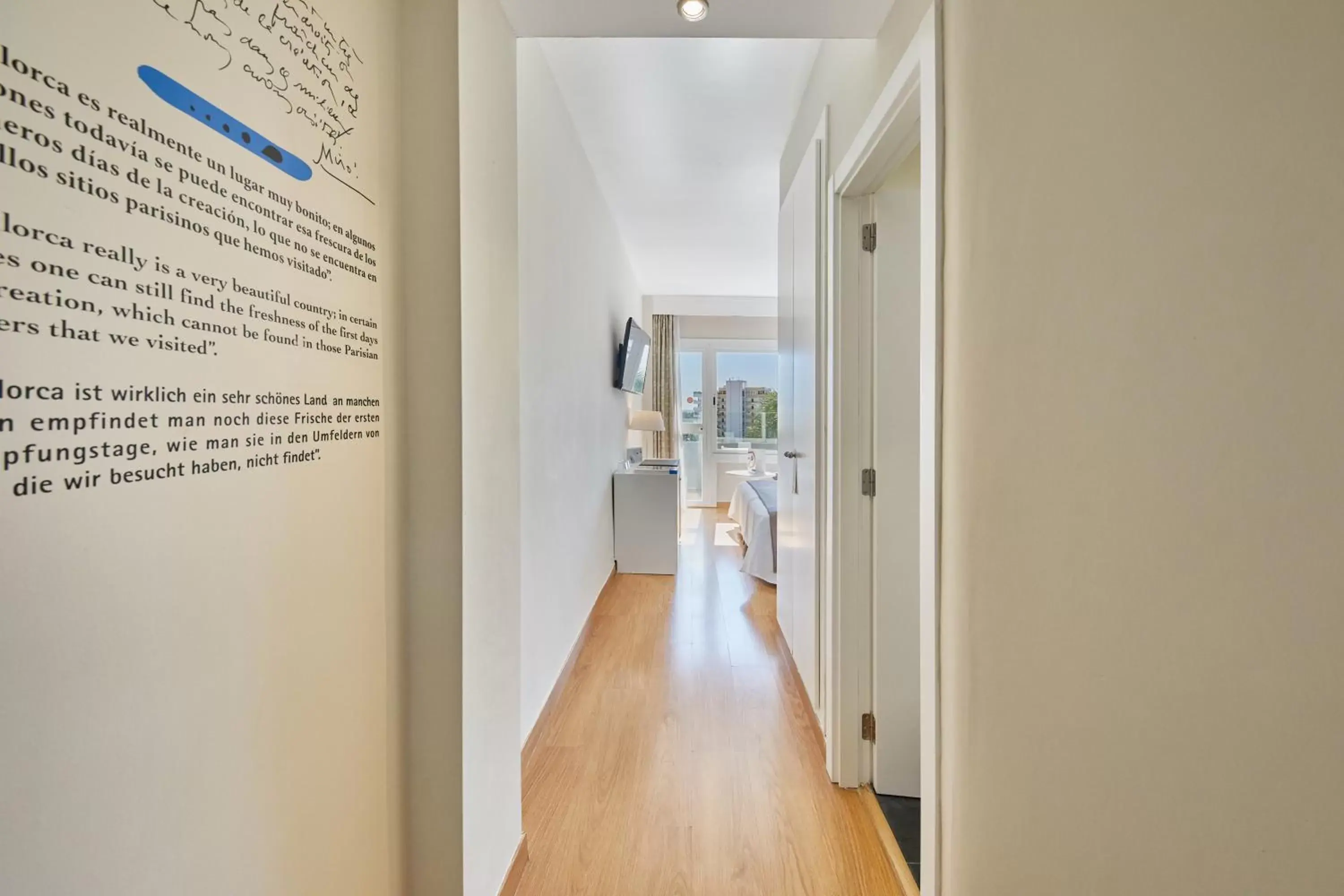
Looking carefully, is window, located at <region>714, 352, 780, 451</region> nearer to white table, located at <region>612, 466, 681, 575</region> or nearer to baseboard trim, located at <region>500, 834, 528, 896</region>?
white table, located at <region>612, 466, 681, 575</region>

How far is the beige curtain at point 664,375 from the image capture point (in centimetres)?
688

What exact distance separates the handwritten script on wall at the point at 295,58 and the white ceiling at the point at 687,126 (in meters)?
1.51

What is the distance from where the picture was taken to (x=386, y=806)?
3.47 feet

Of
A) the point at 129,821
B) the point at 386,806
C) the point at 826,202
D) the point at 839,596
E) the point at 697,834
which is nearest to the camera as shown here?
the point at 129,821

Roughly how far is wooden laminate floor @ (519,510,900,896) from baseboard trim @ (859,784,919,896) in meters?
0.02

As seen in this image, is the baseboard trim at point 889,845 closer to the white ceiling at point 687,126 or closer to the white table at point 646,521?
the white table at point 646,521

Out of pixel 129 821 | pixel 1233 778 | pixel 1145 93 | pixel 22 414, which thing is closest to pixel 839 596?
pixel 1233 778

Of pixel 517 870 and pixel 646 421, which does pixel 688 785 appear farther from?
pixel 646 421

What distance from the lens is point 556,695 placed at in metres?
2.30

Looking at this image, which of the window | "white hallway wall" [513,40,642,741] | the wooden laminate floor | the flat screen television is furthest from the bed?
Result: the window

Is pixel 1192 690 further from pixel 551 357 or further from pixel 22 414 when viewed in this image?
pixel 551 357

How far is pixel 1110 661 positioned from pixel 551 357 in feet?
7.15

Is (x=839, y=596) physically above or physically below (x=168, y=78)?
below

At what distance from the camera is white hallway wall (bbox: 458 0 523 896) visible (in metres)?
1.15
